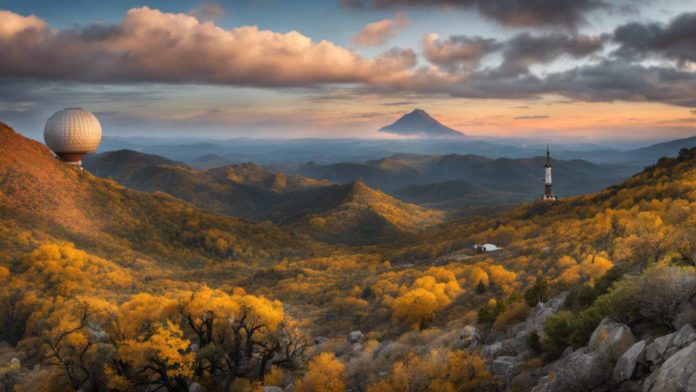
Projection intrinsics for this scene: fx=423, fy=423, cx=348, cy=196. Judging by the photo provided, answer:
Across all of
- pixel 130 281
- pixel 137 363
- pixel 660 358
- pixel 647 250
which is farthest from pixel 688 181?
pixel 130 281

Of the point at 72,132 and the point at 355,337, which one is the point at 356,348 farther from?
the point at 72,132

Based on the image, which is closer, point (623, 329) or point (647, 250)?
point (623, 329)

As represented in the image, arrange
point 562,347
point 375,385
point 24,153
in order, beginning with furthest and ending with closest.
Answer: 1. point 24,153
2. point 375,385
3. point 562,347

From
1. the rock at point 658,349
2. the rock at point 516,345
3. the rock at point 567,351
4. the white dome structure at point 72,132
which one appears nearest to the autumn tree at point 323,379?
the rock at point 516,345

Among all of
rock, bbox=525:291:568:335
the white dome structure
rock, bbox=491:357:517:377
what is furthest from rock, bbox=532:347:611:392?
the white dome structure

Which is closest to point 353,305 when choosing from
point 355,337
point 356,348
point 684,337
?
point 355,337

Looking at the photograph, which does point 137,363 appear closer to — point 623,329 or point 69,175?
point 623,329
